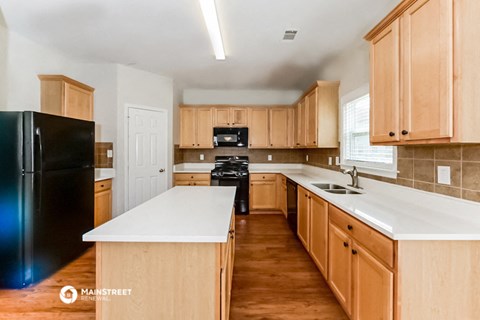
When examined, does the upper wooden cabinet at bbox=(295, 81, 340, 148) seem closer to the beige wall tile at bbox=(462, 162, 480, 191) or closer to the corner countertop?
the beige wall tile at bbox=(462, 162, 480, 191)

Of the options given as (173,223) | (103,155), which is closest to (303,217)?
(173,223)

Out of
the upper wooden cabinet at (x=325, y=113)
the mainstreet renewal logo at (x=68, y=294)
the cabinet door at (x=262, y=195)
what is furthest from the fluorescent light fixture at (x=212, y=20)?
the cabinet door at (x=262, y=195)

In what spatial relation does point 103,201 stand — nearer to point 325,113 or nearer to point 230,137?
point 230,137

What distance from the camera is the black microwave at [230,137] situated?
5.44m

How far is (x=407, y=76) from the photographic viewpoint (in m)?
1.65

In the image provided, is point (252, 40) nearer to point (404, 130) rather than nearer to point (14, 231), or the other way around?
point (404, 130)

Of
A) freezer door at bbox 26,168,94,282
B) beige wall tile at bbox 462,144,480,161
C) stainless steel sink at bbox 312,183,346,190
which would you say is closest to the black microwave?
stainless steel sink at bbox 312,183,346,190

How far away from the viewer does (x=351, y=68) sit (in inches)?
128

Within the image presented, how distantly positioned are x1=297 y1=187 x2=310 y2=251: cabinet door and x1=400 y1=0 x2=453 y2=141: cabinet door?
1.59 m

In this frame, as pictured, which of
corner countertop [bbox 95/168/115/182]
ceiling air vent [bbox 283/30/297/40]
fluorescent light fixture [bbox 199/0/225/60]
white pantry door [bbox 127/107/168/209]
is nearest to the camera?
fluorescent light fixture [bbox 199/0/225/60]

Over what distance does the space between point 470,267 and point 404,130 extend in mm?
833

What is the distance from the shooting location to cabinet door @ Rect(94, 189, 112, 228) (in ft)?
12.0

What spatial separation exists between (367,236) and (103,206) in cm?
359

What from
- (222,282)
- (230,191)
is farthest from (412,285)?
(230,191)
